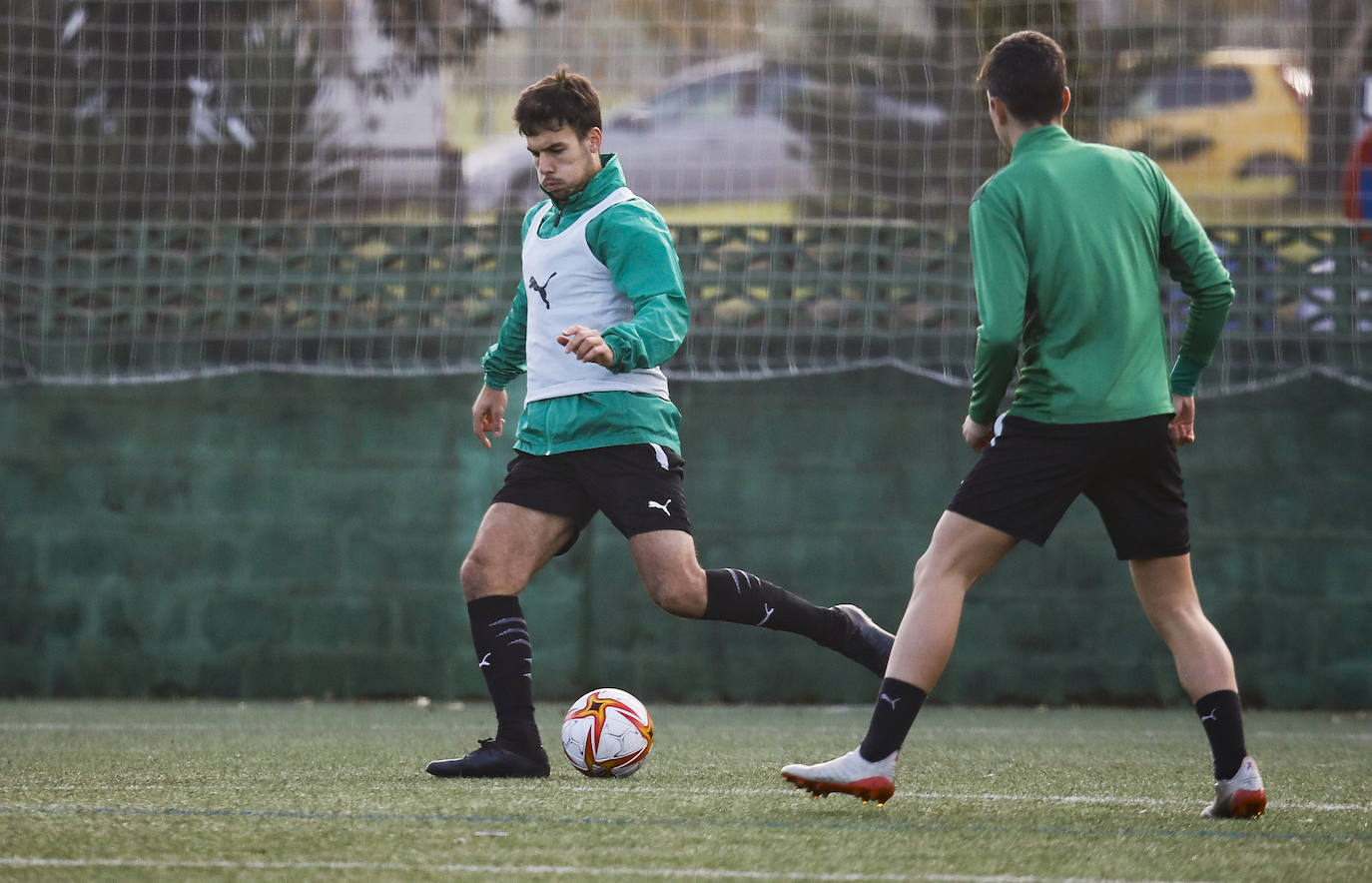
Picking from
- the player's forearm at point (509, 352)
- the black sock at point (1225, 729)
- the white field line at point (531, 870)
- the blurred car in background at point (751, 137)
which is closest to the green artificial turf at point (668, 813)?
the white field line at point (531, 870)

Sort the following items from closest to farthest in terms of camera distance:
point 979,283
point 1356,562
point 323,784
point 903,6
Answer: point 979,283 < point 323,784 < point 1356,562 < point 903,6

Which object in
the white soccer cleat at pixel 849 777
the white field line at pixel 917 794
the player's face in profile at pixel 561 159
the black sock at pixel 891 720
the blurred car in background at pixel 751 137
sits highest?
the blurred car in background at pixel 751 137

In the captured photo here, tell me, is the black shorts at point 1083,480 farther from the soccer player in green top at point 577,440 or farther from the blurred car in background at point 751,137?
the blurred car in background at point 751,137

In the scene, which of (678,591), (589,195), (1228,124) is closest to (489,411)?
(589,195)

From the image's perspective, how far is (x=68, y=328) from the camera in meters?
9.70

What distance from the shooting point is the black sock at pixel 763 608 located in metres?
5.30

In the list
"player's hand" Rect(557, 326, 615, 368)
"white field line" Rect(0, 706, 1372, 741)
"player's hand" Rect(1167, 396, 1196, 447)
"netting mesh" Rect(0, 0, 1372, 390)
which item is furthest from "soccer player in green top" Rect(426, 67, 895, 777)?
"netting mesh" Rect(0, 0, 1372, 390)

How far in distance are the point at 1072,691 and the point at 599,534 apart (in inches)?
105

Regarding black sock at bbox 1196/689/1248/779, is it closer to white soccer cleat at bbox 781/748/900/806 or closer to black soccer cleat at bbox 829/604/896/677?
white soccer cleat at bbox 781/748/900/806

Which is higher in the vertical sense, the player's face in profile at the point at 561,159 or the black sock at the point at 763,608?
the player's face in profile at the point at 561,159

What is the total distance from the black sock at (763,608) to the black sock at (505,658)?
58 cm

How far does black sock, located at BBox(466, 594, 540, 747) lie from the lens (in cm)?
519

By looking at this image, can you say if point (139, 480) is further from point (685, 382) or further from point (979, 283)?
point (979, 283)

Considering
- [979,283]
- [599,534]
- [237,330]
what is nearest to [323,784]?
[979,283]
